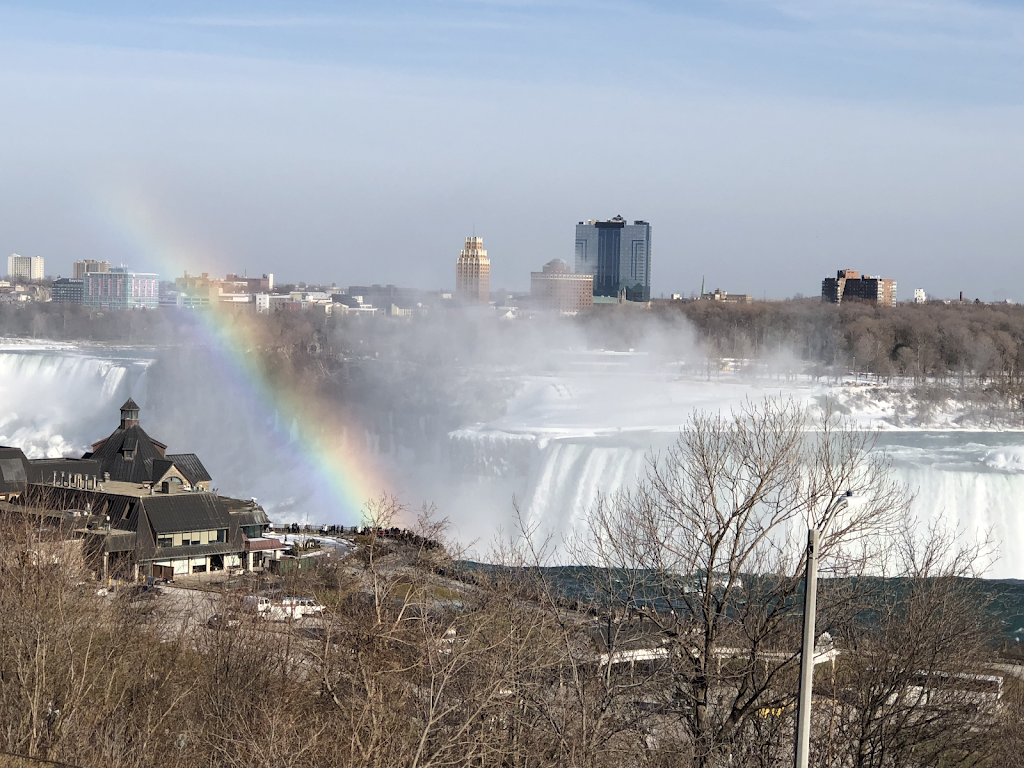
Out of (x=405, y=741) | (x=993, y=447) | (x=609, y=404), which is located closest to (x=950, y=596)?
(x=405, y=741)

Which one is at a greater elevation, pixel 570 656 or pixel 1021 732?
pixel 570 656

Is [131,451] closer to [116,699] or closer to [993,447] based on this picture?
[116,699]

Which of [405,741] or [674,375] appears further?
[674,375]

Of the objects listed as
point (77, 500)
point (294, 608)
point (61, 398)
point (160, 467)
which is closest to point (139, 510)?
point (77, 500)

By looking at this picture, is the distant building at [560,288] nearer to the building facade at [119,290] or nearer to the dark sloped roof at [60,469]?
the building facade at [119,290]

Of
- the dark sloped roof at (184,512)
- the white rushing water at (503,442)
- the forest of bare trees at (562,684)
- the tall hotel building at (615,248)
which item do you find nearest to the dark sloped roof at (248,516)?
the dark sloped roof at (184,512)

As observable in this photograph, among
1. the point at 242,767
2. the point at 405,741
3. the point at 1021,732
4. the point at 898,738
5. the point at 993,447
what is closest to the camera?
the point at 242,767

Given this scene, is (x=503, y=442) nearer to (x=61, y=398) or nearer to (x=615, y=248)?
(x=61, y=398)
